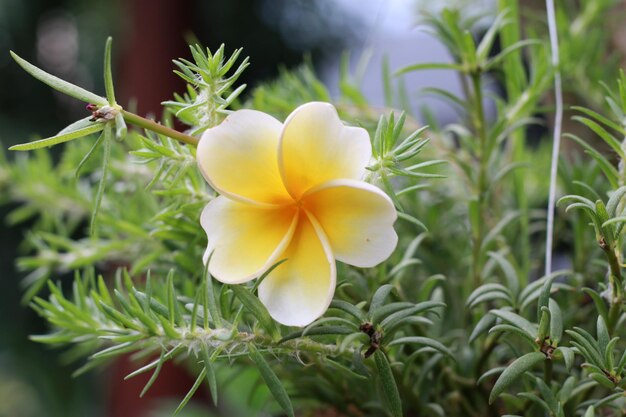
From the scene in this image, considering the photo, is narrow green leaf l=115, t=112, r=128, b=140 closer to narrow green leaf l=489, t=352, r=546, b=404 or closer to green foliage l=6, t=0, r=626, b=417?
green foliage l=6, t=0, r=626, b=417

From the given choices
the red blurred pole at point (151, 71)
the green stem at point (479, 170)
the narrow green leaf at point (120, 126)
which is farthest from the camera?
the red blurred pole at point (151, 71)

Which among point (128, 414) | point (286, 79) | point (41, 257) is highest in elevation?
point (286, 79)

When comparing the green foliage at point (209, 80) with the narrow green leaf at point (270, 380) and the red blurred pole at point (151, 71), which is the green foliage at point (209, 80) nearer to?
the narrow green leaf at point (270, 380)

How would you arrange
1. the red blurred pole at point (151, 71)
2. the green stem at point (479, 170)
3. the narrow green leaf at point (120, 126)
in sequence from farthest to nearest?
the red blurred pole at point (151, 71)
the green stem at point (479, 170)
the narrow green leaf at point (120, 126)

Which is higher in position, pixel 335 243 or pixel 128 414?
pixel 335 243

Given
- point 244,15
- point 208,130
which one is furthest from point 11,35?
point 208,130

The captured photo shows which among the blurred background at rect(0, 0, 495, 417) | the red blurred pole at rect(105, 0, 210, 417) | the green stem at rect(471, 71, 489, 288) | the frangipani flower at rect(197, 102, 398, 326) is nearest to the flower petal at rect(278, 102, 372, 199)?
the frangipani flower at rect(197, 102, 398, 326)

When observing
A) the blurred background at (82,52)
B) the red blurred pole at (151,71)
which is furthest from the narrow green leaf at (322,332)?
the blurred background at (82,52)

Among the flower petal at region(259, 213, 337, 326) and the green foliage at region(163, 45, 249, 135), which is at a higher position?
the green foliage at region(163, 45, 249, 135)

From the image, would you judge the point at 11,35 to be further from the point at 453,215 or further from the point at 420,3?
the point at 453,215
